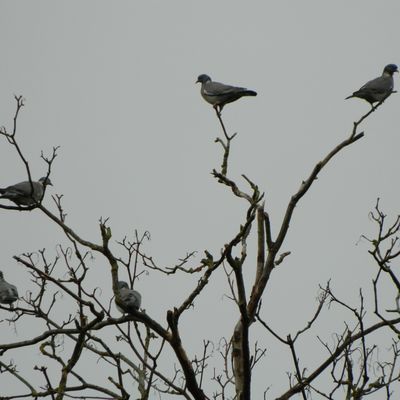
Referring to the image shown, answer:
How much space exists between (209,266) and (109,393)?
1.80 metres

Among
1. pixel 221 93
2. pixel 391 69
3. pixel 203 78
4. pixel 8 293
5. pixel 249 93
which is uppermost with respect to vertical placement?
pixel 203 78

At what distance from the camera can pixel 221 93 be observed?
473 inches

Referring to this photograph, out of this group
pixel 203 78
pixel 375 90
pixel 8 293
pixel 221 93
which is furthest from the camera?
pixel 203 78

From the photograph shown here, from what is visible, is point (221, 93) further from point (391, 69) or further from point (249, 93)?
point (391, 69)

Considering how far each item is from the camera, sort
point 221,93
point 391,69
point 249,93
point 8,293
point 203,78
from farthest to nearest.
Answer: point 203,78
point 391,69
point 221,93
point 249,93
point 8,293

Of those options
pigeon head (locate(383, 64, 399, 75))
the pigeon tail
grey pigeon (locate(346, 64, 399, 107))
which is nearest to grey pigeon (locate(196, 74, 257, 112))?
the pigeon tail

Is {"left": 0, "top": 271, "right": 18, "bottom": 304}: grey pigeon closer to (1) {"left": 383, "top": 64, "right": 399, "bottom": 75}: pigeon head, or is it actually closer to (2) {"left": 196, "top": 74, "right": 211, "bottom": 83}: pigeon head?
(2) {"left": 196, "top": 74, "right": 211, "bottom": 83}: pigeon head

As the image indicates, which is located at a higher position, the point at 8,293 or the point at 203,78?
the point at 203,78

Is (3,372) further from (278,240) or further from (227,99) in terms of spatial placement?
(227,99)

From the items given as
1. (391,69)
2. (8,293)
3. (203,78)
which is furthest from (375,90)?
(8,293)

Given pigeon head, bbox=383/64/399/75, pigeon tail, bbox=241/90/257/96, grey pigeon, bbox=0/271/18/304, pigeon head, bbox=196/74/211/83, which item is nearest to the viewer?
grey pigeon, bbox=0/271/18/304

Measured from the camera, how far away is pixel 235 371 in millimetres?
5262

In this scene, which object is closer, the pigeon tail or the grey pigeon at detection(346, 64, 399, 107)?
the pigeon tail

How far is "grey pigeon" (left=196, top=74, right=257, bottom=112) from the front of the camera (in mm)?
11641
